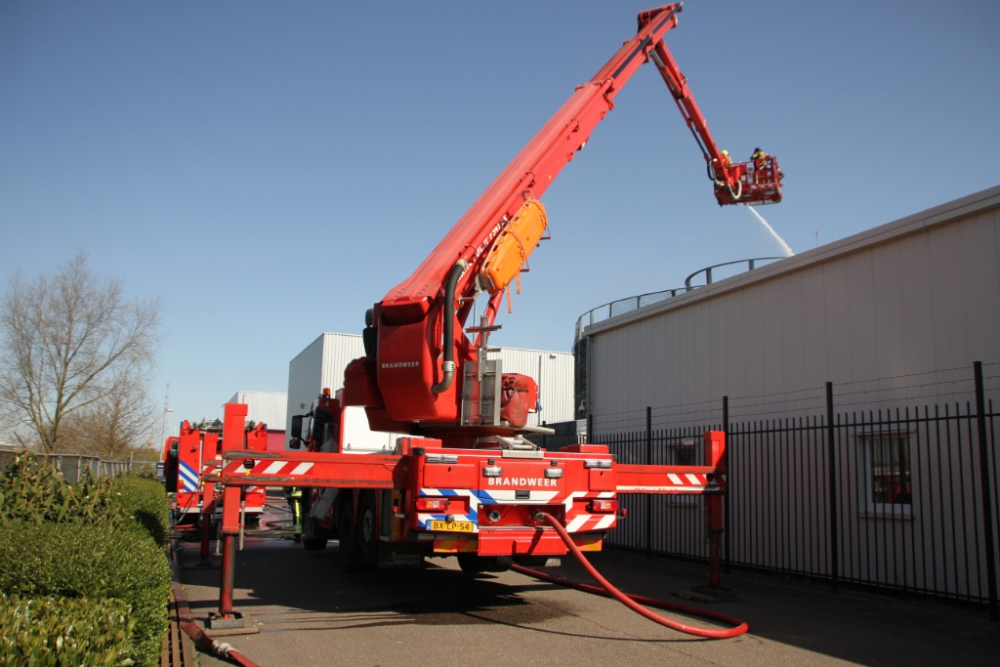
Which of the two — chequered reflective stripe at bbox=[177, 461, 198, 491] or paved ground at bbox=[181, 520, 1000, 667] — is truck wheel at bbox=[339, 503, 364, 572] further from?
chequered reflective stripe at bbox=[177, 461, 198, 491]

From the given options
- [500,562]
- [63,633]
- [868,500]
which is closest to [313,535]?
[500,562]

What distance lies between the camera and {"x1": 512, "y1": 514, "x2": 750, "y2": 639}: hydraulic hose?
695 centimetres

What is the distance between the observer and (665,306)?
50.6 feet

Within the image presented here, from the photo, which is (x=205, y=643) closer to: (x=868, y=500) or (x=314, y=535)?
(x=314, y=535)

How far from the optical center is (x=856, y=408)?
Result: 10992 mm

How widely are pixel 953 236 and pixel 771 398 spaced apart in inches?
147

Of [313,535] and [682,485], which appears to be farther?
[313,535]

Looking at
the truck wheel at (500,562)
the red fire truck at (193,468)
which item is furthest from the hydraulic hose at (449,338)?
the red fire truck at (193,468)

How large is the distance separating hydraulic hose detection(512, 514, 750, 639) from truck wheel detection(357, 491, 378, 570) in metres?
2.39

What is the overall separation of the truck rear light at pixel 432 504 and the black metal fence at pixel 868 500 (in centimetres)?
535

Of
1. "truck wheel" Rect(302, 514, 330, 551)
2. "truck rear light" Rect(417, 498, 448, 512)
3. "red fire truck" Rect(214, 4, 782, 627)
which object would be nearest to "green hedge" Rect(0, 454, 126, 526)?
"red fire truck" Rect(214, 4, 782, 627)

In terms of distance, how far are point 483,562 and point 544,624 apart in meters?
2.25

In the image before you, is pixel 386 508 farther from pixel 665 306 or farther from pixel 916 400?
pixel 665 306

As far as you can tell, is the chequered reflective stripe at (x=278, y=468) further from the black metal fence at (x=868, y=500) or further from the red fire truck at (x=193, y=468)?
the red fire truck at (x=193, y=468)
